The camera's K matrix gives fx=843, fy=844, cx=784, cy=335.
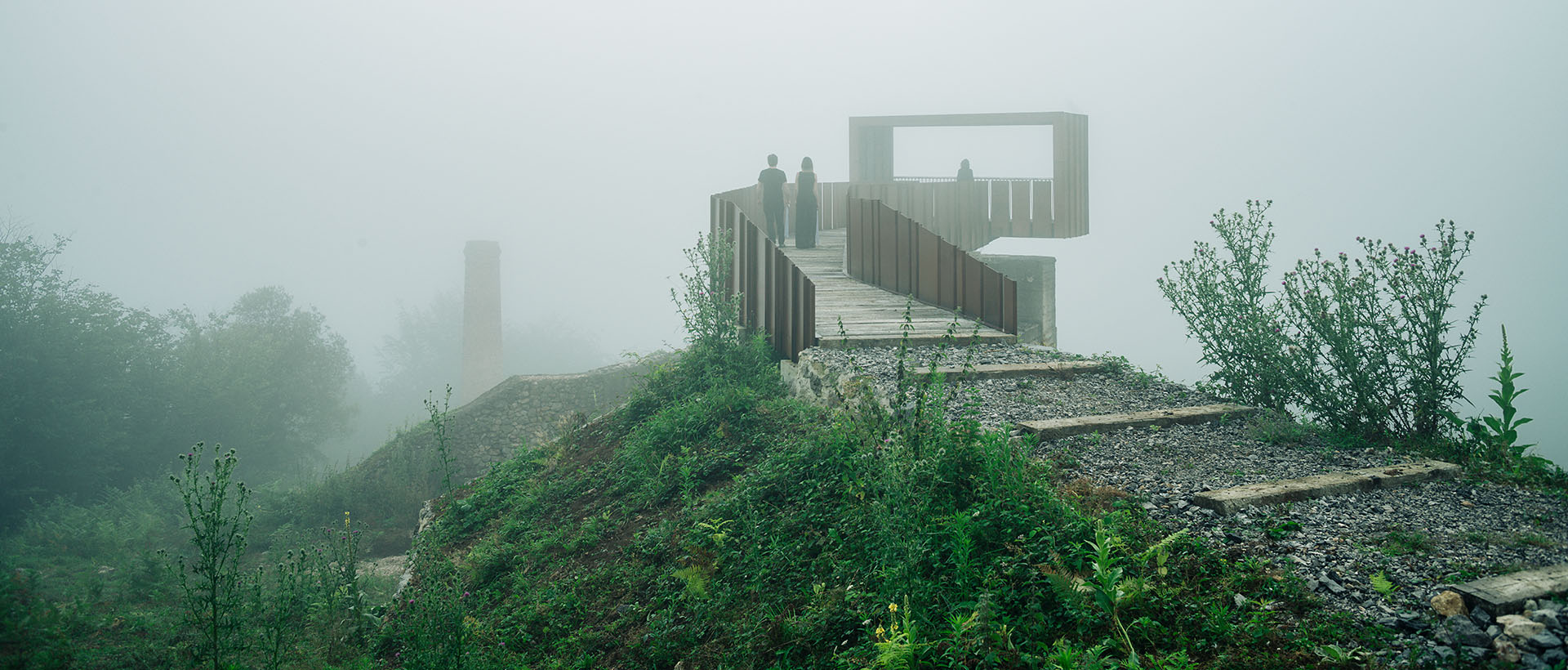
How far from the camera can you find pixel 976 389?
6.12 metres

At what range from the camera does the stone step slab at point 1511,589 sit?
2.72m

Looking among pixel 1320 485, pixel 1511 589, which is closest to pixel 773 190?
pixel 1320 485

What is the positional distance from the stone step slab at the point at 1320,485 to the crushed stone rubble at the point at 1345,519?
0.15 ft

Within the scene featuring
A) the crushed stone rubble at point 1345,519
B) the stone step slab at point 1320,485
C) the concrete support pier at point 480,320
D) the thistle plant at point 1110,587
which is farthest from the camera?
the concrete support pier at point 480,320

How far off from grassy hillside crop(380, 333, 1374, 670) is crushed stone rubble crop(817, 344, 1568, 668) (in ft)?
0.65

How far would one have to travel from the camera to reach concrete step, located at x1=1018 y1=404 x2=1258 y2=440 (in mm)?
5195

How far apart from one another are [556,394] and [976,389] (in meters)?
17.7

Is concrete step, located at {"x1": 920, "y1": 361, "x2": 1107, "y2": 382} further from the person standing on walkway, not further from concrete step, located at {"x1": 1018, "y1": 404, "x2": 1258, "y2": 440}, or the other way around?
the person standing on walkway

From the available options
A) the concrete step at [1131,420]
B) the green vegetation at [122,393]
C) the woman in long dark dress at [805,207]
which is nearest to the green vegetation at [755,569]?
the concrete step at [1131,420]

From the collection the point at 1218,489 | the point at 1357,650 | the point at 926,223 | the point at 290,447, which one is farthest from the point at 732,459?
the point at 290,447

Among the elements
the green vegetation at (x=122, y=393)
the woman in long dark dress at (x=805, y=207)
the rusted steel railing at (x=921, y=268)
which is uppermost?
the woman in long dark dress at (x=805, y=207)

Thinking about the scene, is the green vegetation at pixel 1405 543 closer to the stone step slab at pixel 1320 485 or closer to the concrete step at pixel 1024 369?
the stone step slab at pixel 1320 485

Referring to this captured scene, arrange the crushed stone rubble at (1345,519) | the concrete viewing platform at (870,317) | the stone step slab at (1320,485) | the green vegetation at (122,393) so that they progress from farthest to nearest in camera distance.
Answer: the green vegetation at (122,393) < the concrete viewing platform at (870,317) < the stone step slab at (1320,485) < the crushed stone rubble at (1345,519)

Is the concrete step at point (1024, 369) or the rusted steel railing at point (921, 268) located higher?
the rusted steel railing at point (921, 268)
